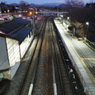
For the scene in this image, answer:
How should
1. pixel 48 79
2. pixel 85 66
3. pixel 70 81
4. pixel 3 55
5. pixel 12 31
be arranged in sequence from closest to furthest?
1. pixel 3 55
2. pixel 70 81
3. pixel 48 79
4. pixel 85 66
5. pixel 12 31

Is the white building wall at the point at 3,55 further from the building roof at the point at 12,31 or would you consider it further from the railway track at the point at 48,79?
the railway track at the point at 48,79

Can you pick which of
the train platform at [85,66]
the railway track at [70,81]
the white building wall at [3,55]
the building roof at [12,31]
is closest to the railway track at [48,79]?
the railway track at [70,81]

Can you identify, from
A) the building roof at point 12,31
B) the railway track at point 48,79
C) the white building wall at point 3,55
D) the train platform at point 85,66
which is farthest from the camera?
the building roof at point 12,31

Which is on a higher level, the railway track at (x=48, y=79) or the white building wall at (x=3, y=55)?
the white building wall at (x=3, y=55)

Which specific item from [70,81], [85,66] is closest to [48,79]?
[70,81]

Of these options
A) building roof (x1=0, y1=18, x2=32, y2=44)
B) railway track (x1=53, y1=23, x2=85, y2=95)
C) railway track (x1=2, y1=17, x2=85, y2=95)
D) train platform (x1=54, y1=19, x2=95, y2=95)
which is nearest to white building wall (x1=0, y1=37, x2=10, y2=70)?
building roof (x1=0, y1=18, x2=32, y2=44)

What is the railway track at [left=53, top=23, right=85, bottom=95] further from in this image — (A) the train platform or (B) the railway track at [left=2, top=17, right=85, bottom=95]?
(A) the train platform

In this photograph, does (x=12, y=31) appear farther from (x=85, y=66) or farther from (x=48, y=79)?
(x=85, y=66)

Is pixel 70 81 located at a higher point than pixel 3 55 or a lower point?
lower

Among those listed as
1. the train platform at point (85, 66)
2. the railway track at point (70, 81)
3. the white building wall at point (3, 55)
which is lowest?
the railway track at point (70, 81)

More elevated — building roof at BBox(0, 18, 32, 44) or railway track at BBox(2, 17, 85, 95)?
building roof at BBox(0, 18, 32, 44)

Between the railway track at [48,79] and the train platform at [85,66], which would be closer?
the train platform at [85,66]

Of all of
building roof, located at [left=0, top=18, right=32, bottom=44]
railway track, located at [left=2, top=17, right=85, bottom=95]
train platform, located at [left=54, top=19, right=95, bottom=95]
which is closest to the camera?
train platform, located at [left=54, top=19, right=95, bottom=95]

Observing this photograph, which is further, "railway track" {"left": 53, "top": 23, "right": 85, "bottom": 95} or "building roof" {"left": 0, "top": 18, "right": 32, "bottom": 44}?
"building roof" {"left": 0, "top": 18, "right": 32, "bottom": 44}
